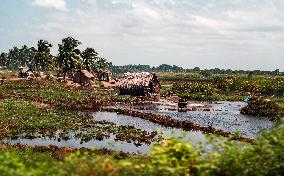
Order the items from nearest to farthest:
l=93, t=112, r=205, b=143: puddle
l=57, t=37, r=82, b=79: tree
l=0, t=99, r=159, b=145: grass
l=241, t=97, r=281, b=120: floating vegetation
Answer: l=0, t=99, r=159, b=145: grass < l=93, t=112, r=205, b=143: puddle < l=241, t=97, r=281, b=120: floating vegetation < l=57, t=37, r=82, b=79: tree

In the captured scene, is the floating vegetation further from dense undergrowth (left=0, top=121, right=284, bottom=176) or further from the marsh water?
dense undergrowth (left=0, top=121, right=284, bottom=176)

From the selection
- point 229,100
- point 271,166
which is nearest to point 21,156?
point 271,166

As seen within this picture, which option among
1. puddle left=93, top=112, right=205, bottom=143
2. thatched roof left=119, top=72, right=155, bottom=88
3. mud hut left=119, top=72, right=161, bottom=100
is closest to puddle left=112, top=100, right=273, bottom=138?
puddle left=93, top=112, right=205, bottom=143

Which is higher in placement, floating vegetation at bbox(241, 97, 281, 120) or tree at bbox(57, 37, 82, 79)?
tree at bbox(57, 37, 82, 79)

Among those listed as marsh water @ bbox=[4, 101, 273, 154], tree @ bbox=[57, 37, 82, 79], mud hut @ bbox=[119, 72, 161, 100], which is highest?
tree @ bbox=[57, 37, 82, 79]

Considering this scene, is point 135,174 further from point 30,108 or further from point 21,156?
point 30,108

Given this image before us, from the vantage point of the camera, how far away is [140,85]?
72.6 m

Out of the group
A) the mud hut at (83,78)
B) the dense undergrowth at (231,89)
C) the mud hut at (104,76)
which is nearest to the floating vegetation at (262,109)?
the dense undergrowth at (231,89)

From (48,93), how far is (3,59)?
122 m

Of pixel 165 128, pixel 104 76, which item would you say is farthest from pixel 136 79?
pixel 104 76

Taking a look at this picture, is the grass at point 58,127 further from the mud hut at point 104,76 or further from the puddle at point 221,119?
the mud hut at point 104,76

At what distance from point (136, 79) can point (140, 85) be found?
7.98ft

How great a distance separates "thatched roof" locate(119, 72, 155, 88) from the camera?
72750mm

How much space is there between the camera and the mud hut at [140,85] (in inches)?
2847
